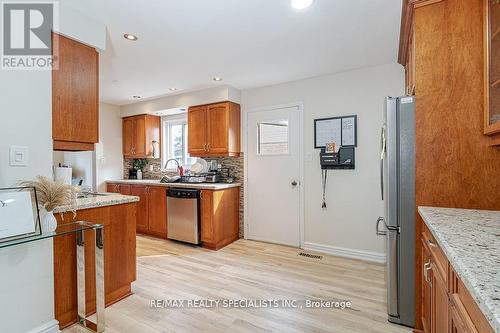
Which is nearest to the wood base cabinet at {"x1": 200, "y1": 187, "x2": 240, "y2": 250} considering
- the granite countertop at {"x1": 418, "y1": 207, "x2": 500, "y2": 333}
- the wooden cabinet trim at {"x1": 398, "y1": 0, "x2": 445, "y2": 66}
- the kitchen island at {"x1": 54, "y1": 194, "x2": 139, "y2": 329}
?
the kitchen island at {"x1": 54, "y1": 194, "x2": 139, "y2": 329}

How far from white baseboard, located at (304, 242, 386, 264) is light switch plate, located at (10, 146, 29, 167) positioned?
317 centimetres

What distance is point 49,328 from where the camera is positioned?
172cm

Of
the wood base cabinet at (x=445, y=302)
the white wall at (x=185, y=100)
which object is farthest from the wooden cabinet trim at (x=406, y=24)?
the white wall at (x=185, y=100)

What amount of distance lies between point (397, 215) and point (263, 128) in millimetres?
2443

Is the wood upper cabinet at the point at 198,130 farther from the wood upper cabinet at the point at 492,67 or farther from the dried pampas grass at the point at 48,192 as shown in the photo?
the wood upper cabinet at the point at 492,67

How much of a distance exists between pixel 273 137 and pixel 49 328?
3.15m

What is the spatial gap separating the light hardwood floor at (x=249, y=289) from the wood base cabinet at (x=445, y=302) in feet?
1.82

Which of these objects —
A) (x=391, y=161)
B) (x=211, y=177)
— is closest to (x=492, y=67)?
(x=391, y=161)

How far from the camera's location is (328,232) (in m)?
3.43

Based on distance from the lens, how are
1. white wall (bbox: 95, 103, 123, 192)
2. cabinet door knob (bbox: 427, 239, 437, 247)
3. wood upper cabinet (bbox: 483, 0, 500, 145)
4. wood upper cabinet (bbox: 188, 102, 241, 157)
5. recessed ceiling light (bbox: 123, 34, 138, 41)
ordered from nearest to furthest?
cabinet door knob (bbox: 427, 239, 437, 247), wood upper cabinet (bbox: 483, 0, 500, 145), recessed ceiling light (bbox: 123, 34, 138, 41), wood upper cabinet (bbox: 188, 102, 241, 157), white wall (bbox: 95, 103, 123, 192)

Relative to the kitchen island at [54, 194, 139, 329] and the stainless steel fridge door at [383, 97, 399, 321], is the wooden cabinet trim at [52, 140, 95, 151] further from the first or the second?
the stainless steel fridge door at [383, 97, 399, 321]

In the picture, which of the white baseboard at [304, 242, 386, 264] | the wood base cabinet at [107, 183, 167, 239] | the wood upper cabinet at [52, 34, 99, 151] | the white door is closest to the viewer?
the wood upper cabinet at [52, 34, 99, 151]

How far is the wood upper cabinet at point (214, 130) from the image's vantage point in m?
3.89

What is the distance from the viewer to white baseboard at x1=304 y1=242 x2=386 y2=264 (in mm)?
3094
